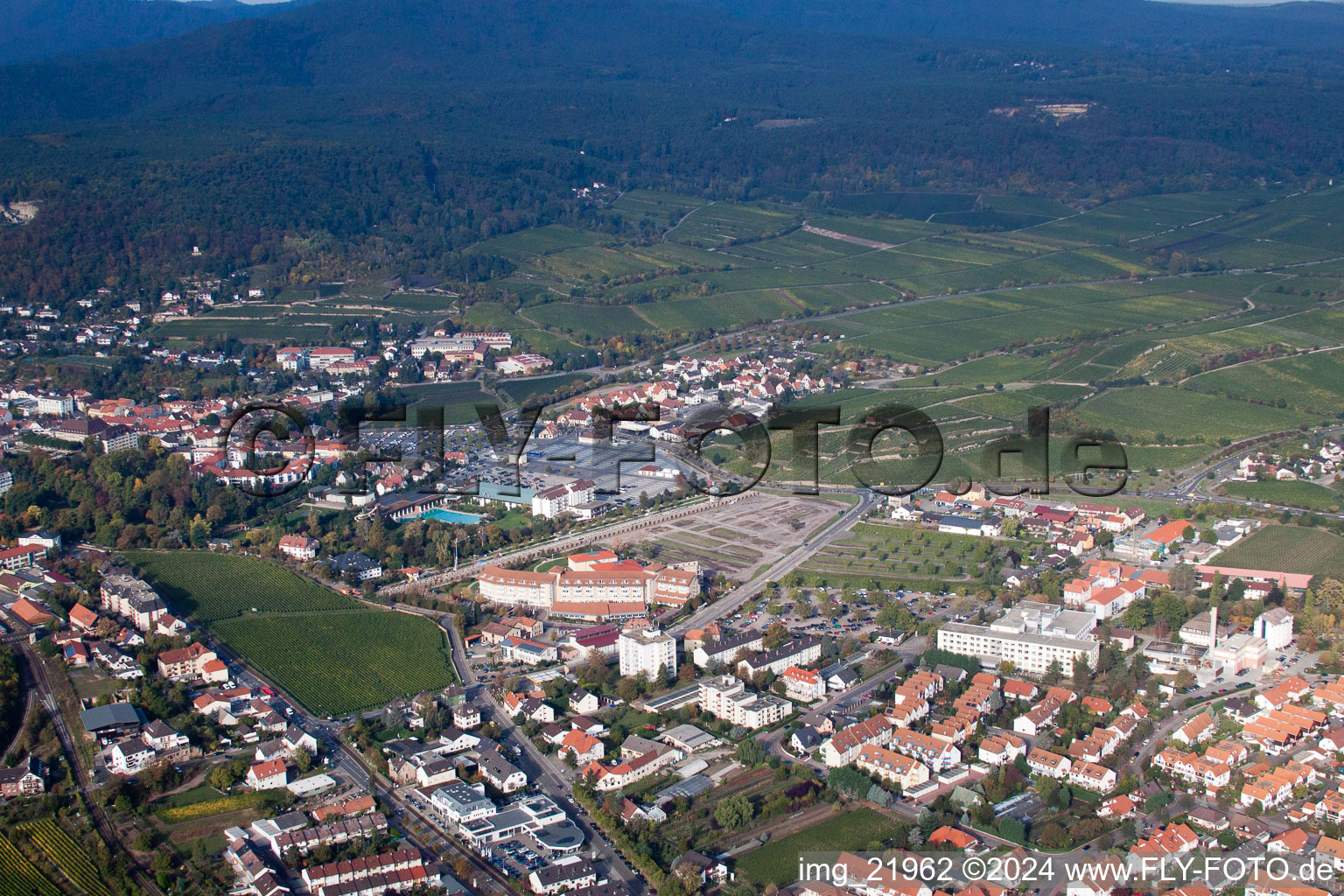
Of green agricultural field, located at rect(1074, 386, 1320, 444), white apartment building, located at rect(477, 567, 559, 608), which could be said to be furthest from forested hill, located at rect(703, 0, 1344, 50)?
white apartment building, located at rect(477, 567, 559, 608)

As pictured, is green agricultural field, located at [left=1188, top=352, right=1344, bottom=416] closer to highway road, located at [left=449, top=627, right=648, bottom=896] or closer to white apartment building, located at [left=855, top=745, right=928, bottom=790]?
white apartment building, located at [left=855, top=745, right=928, bottom=790]

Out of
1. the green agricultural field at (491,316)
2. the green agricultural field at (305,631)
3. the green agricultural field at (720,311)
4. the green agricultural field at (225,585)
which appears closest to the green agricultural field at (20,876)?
the green agricultural field at (305,631)

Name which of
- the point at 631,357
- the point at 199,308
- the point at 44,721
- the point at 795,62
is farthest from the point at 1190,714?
the point at 795,62

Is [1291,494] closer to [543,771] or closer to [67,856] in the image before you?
[543,771]

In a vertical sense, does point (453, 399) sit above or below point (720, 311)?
below

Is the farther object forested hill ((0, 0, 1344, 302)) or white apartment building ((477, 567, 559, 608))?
forested hill ((0, 0, 1344, 302))

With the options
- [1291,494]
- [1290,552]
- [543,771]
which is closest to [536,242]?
[1291,494]
